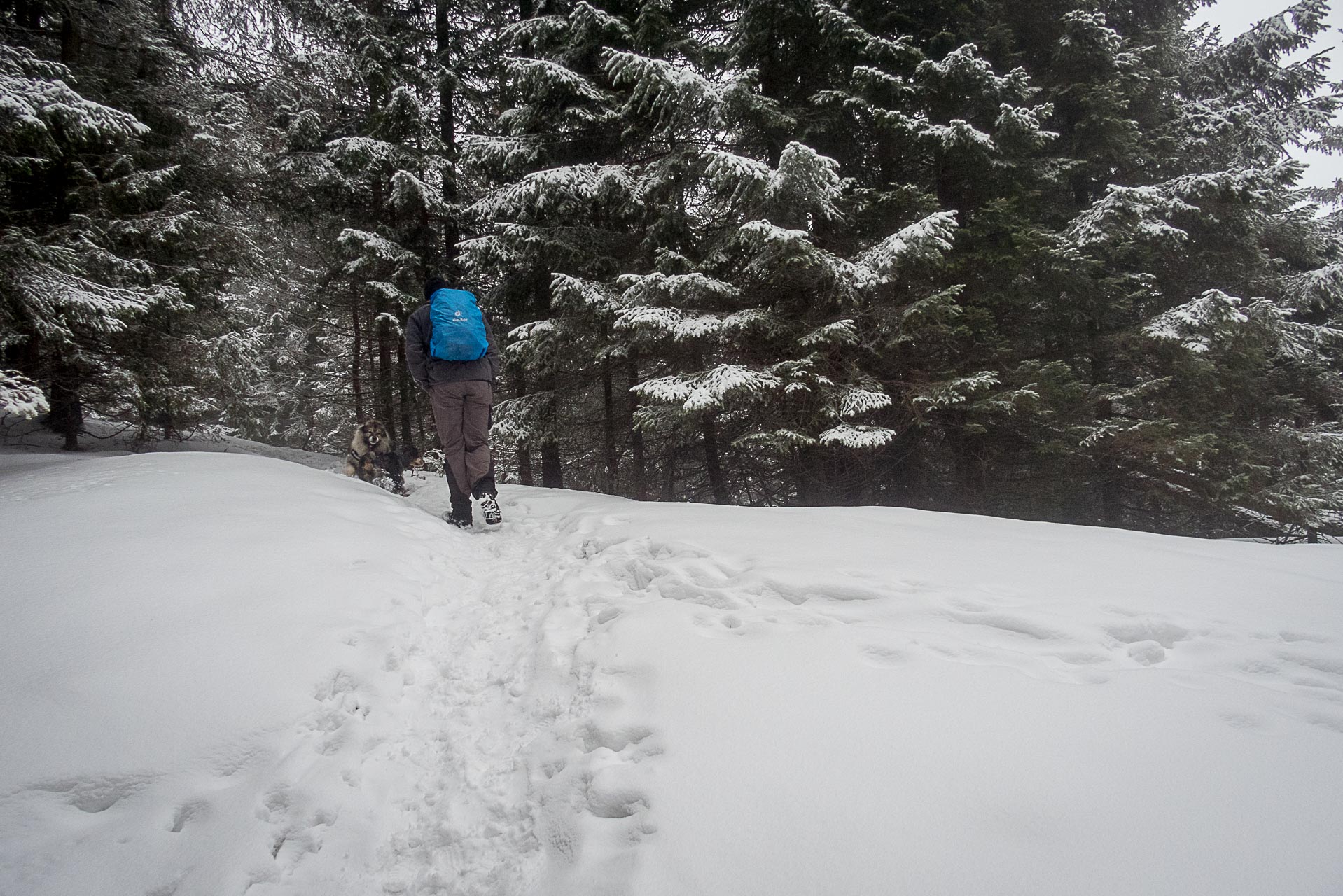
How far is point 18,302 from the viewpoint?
210 inches

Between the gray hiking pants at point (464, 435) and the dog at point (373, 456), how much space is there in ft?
6.56

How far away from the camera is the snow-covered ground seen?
152 centimetres

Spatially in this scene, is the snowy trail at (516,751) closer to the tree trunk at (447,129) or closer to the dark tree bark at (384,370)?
the dark tree bark at (384,370)

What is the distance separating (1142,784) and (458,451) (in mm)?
5362

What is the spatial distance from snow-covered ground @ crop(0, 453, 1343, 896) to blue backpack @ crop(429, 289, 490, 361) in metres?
2.21

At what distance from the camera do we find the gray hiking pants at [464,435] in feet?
17.5

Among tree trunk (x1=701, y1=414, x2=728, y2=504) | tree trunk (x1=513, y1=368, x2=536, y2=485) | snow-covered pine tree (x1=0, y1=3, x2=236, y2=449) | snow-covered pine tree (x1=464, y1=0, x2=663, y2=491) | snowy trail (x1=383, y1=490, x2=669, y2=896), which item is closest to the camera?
snowy trail (x1=383, y1=490, x2=669, y2=896)

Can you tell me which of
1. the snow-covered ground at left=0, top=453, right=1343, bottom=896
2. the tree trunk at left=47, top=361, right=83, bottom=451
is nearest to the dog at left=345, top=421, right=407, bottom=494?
the tree trunk at left=47, top=361, right=83, bottom=451

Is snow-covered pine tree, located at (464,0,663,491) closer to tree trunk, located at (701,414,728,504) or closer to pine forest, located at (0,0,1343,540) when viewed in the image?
pine forest, located at (0,0,1343,540)

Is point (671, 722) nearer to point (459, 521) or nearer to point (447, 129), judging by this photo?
point (459, 521)

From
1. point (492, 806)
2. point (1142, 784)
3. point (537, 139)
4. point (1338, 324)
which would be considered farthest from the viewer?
point (1338, 324)

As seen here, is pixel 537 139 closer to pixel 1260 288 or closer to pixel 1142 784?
pixel 1142 784

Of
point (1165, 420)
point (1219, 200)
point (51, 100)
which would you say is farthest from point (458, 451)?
point (1219, 200)

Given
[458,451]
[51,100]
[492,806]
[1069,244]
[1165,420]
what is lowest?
[492,806]
